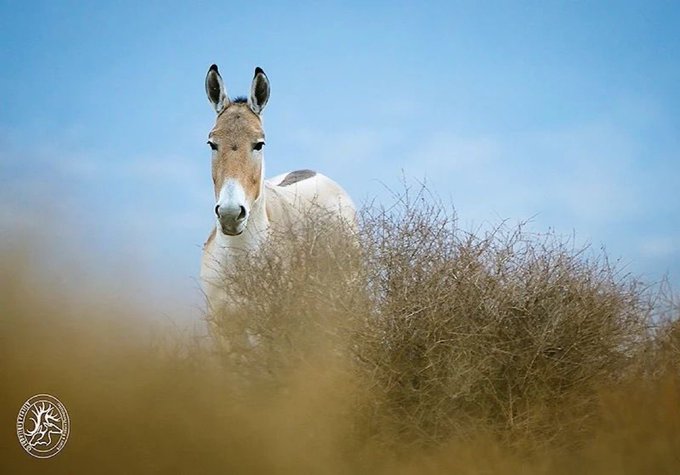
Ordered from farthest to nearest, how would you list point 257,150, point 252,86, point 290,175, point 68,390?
1. point 290,175
2. point 252,86
3. point 257,150
4. point 68,390

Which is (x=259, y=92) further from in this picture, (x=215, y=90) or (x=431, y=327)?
(x=431, y=327)

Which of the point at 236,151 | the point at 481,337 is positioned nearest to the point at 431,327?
the point at 481,337

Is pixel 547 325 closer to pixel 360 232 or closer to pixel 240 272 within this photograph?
pixel 360 232

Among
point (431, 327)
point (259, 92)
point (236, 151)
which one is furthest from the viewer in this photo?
point (259, 92)

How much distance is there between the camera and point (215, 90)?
9.05m

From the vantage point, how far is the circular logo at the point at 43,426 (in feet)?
22.8

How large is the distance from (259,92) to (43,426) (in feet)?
14.7

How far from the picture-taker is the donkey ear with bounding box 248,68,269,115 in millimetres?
8891


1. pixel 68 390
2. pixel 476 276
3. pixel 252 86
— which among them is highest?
pixel 252 86

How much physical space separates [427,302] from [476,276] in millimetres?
584

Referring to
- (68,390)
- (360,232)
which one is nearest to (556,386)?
(360,232)

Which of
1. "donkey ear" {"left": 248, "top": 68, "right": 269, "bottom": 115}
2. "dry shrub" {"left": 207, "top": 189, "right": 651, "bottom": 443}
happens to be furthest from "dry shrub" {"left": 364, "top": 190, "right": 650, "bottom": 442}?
"donkey ear" {"left": 248, "top": 68, "right": 269, "bottom": 115}

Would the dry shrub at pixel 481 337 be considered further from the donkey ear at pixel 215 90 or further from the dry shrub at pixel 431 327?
the donkey ear at pixel 215 90

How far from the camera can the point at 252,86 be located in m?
8.88
